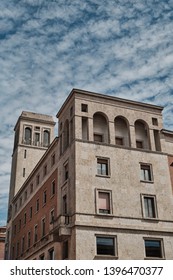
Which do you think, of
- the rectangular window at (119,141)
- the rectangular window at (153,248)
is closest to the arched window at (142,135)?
the rectangular window at (119,141)

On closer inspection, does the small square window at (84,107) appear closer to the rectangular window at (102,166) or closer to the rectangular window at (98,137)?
the rectangular window at (98,137)

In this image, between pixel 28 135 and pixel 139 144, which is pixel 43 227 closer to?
pixel 139 144

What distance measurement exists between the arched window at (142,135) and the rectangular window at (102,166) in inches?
193

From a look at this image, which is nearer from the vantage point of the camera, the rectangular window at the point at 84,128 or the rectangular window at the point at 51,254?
the rectangular window at the point at 51,254

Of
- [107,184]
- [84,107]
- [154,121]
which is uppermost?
[84,107]

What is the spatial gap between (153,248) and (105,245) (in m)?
4.65

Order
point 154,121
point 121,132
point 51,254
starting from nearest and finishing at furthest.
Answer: point 51,254 → point 121,132 → point 154,121

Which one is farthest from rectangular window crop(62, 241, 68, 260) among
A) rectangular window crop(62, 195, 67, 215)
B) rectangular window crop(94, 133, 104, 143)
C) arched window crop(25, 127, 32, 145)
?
arched window crop(25, 127, 32, 145)

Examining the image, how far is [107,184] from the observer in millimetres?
33844

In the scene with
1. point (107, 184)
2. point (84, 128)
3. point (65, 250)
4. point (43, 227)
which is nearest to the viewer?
point (65, 250)

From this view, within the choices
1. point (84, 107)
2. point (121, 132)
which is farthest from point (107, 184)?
point (84, 107)

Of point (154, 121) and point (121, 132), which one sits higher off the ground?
point (154, 121)

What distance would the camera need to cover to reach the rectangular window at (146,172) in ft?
118
